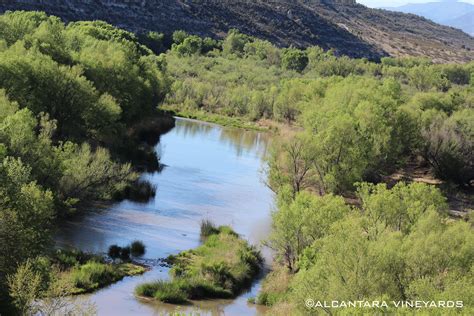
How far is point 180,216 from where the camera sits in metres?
44.0

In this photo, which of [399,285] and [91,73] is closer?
[399,285]

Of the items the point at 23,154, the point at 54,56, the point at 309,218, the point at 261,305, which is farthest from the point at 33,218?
the point at 54,56

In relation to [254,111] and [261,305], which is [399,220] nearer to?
[261,305]

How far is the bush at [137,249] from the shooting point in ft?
117

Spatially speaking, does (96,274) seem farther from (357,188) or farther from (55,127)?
(357,188)

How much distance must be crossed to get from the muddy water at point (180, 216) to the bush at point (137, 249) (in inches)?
15.5

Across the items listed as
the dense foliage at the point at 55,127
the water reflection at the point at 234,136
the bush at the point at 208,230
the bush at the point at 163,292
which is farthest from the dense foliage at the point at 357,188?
the dense foliage at the point at 55,127

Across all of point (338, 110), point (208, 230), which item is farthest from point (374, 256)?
point (338, 110)

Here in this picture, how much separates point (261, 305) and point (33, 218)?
11.3m

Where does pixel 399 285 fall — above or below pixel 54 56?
below

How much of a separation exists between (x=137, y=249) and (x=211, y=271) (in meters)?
4.83

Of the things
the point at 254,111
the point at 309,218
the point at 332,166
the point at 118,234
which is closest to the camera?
the point at 309,218

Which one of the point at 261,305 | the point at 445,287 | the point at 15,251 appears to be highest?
the point at 445,287

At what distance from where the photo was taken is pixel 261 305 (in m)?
31.2
